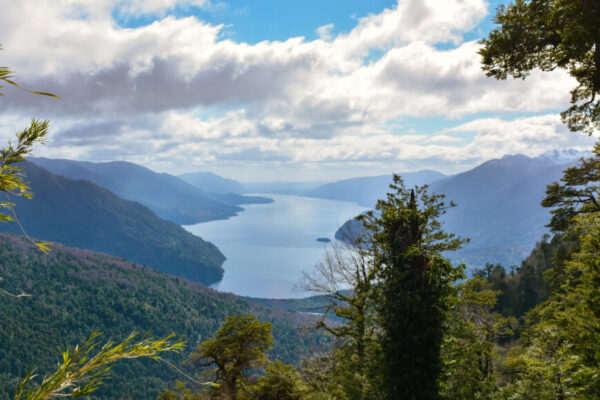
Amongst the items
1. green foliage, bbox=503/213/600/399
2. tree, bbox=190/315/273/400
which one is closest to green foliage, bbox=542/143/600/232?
green foliage, bbox=503/213/600/399

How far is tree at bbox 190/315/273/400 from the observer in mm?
12844

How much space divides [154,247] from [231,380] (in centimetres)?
20616

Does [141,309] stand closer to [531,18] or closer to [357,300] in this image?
[357,300]

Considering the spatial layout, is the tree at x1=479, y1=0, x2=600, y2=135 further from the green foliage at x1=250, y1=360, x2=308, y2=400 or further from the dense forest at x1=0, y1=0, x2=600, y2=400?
the green foliage at x1=250, y1=360, x2=308, y2=400

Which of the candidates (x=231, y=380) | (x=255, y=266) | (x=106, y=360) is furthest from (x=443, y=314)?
(x=255, y=266)

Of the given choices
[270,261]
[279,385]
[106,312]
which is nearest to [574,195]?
[279,385]

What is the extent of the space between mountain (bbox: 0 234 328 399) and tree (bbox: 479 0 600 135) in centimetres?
7029

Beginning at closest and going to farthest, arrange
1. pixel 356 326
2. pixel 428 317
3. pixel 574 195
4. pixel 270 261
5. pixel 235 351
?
1. pixel 428 317
2. pixel 356 326
3. pixel 574 195
4. pixel 235 351
5. pixel 270 261

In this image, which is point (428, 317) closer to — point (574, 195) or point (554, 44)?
point (554, 44)

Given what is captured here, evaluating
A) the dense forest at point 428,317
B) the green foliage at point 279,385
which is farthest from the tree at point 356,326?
the green foliage at point 279,385

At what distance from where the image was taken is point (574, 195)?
10539mm

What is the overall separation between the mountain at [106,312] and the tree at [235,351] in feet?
198

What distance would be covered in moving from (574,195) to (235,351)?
13.0 m

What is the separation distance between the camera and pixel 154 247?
655ft
